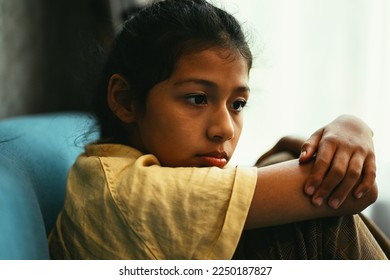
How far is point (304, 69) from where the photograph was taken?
149 centimetres

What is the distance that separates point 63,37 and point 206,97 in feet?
4.61

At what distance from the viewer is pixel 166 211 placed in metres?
0.58

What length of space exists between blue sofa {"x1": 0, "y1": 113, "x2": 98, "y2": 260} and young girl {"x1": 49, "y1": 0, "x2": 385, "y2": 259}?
68mm

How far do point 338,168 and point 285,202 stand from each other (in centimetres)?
8

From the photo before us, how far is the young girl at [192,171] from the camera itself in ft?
1.92

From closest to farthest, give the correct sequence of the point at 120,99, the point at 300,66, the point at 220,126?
the point at 220,126
the point at 120,99
the point at 300,66

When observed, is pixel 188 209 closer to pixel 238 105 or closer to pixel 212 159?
pixel 212 159

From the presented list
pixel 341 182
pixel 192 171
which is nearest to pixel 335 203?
pixel 341 182

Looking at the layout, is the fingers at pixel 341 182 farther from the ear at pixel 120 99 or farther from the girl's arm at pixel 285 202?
the ear at pixel 120 99

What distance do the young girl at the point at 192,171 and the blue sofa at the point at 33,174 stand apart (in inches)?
2.7

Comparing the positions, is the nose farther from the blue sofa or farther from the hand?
the blue sofa

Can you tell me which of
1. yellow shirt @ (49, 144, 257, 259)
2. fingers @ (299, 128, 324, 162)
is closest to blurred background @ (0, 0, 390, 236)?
fingers @ (299, 128, 324, 162)

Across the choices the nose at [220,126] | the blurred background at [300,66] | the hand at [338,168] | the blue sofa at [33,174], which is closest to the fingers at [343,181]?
the hand at [338,168]
